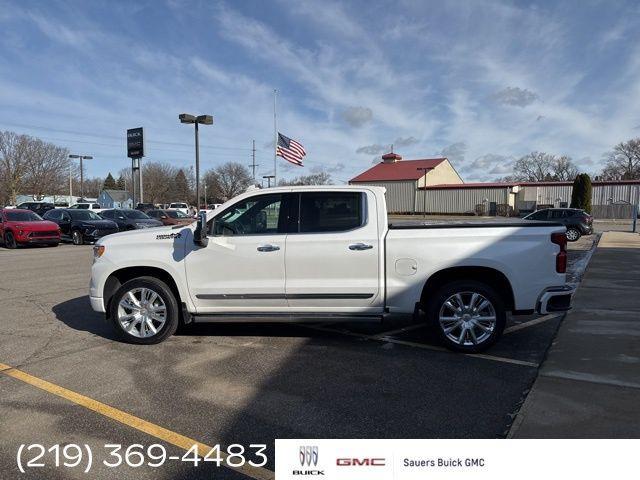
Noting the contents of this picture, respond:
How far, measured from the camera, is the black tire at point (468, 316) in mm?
5316

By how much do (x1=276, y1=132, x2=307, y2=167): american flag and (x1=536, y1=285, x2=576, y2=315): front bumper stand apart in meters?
23.5

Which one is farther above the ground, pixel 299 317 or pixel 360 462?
pixel 299 317

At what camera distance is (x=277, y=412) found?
3.98m

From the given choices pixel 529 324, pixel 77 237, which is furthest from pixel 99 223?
pixel 529 324

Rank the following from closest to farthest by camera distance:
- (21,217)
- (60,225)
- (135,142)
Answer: (21,217) < (60,225) < (135,142)

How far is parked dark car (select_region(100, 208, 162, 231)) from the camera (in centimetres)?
2288

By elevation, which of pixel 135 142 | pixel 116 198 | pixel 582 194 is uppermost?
pixel 135 142

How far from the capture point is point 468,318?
17.7ft

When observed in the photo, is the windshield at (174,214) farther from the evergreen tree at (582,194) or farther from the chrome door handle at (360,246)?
the evergreen tree at (582,194)

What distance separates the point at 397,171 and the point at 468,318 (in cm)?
6197

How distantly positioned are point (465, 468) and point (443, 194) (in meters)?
59.7

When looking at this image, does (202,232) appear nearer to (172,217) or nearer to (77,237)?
(77,237)

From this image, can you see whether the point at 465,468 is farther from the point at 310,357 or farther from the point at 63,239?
the point at 63,239

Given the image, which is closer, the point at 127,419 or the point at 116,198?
the point at 127,419
